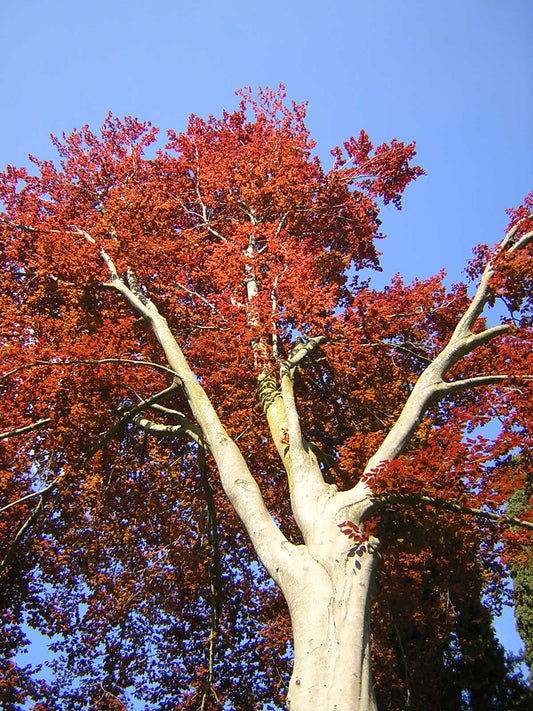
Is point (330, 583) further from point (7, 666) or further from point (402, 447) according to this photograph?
point (7, 666)

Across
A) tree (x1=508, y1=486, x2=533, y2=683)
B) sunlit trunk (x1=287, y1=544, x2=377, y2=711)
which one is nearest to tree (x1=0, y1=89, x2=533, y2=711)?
sunlit trunk (x1=287, y1=544, x2=377, y2=711)

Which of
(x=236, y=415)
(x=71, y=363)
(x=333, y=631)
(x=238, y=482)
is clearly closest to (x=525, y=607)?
(x=236, y=415)

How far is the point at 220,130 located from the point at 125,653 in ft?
47.1

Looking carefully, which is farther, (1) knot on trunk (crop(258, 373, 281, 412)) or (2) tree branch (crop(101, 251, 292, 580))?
(1) knot on trunk (crop(258, 373, 281, 412))

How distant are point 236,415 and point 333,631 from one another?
16.7 feet

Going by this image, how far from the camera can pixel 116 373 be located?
795 cm

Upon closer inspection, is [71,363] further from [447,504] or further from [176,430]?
[447,504]

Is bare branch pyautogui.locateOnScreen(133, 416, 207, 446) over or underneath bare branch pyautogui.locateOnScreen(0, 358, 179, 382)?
underneath

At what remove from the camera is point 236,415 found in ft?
29.5

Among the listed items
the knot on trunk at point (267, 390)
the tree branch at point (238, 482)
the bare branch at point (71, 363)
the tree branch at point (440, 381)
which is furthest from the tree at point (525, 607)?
the bare branch at point (71, 363)

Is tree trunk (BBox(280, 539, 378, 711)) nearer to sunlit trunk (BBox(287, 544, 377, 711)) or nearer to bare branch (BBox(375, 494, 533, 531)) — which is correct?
sunlit trunk (BBox(287, 544, 377, 711))

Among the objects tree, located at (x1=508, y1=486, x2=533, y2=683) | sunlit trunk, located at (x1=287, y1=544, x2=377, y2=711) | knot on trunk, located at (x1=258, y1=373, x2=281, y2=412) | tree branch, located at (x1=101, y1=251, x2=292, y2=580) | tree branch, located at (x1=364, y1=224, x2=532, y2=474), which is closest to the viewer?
sunlit trunk, located at (x1=287, y1=544, x2=377, y2=711)

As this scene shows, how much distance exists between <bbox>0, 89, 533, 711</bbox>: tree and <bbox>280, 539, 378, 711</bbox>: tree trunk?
0.8 inches

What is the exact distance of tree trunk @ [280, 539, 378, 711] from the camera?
387 cm
